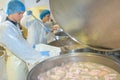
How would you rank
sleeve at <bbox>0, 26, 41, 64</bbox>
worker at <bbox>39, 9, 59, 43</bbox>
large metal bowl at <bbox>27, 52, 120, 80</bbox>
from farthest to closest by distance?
worker at <bbox>39, 9, 59, 43</bbox>, sleeve at <bbox>0, 26, 41, 64</bbox>, large metal bowl at <bbox>27, 52, 120, 80</bbox>

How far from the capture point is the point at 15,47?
5.26ft

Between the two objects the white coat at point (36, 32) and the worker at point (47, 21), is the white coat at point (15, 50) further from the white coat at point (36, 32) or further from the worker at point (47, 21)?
the worker at point (47, 21)

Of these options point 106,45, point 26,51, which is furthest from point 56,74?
point 106,45

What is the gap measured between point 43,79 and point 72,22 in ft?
1.79

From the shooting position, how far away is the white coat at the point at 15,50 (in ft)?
5.18

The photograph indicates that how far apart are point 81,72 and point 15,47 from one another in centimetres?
55

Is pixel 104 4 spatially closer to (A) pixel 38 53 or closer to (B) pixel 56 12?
(B) pixel 56 12

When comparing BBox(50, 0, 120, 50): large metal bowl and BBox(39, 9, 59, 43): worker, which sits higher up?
BBox(39, 9, 59, 43): worker

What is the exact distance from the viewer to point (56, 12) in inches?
38.3

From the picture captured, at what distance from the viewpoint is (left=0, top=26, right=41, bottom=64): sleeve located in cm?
158

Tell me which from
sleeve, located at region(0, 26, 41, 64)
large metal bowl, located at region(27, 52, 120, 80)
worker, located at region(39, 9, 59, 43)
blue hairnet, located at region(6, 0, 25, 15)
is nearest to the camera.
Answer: large metal bowl, located at region(27, 52, 120, 80)

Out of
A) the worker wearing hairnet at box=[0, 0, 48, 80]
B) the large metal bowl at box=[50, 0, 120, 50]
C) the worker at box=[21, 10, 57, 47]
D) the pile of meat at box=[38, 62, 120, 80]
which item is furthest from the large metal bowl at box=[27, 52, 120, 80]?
the worker at box=[21, 10, 57, 47]

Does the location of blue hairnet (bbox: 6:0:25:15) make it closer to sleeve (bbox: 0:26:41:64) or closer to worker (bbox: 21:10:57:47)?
sleeve (bbox: 0:26:41:64)

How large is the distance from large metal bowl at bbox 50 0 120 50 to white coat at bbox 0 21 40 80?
63 cm
